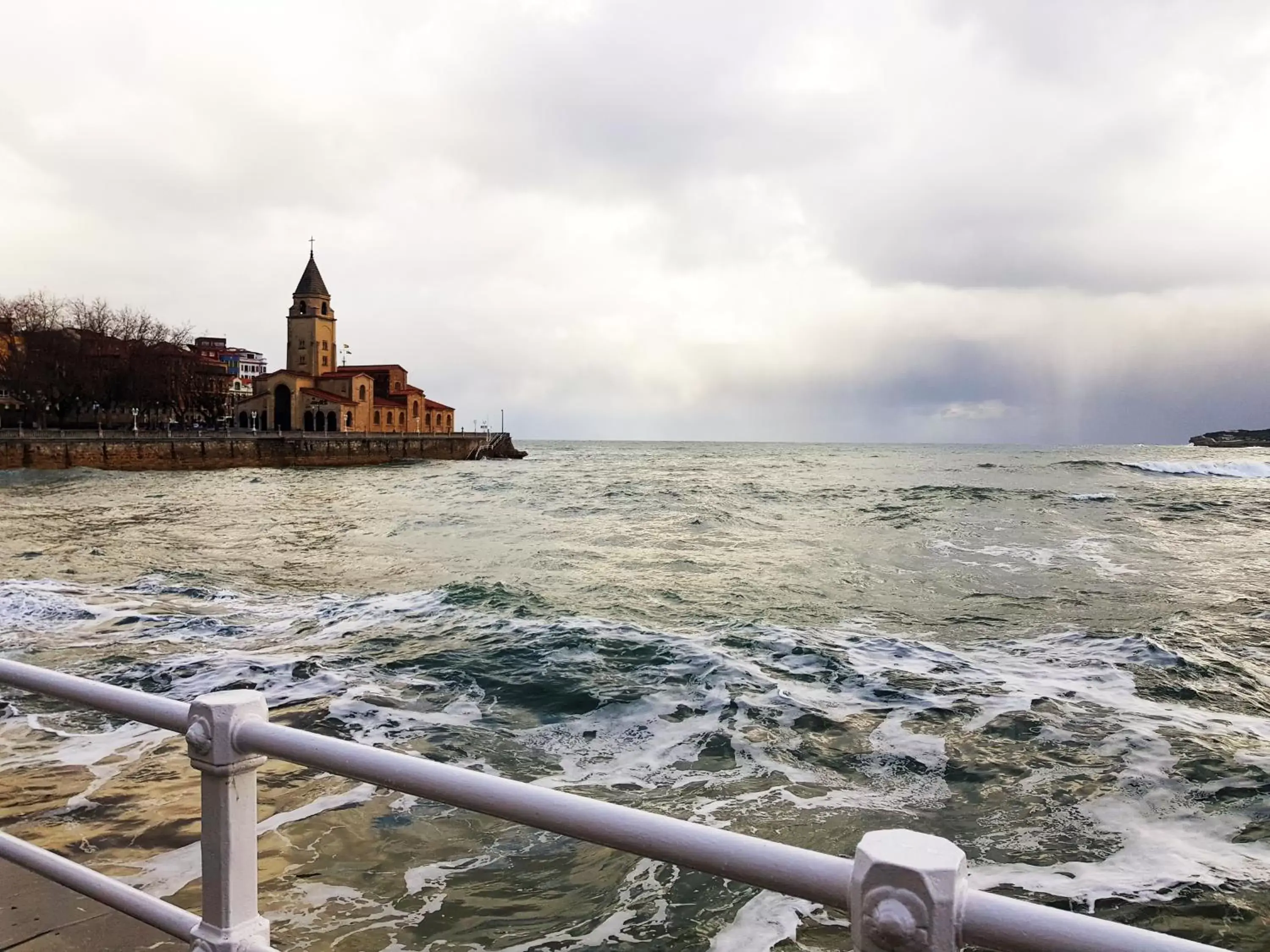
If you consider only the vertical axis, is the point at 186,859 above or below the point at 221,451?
below

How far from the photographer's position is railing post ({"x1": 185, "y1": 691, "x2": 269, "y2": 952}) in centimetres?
176

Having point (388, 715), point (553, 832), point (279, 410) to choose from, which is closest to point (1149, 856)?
point (553, 832)

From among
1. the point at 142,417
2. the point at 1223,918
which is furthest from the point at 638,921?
the point at 142,417

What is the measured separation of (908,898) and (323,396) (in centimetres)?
8709

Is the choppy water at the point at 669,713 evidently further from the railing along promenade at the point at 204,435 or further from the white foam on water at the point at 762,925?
the railing along promenade at the point at 204,435

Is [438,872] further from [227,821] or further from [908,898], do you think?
[908,898]

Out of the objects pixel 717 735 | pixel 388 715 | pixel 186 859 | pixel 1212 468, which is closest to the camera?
pixel 186 859

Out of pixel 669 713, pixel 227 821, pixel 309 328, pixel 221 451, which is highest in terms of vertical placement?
pixel 309 328

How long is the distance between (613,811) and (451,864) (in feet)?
12.8

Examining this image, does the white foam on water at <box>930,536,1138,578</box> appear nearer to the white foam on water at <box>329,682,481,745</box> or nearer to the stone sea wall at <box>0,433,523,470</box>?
the white foam on water at <box>329,682,481,745</box>

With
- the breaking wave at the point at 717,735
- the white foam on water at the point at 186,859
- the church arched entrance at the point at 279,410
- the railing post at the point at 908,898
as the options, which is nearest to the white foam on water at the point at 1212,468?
the breaking wave at the point at 717,735

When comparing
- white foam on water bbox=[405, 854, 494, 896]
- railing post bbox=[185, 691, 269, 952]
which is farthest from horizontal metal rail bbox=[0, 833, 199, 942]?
white foam on water bbox=[405, 854, 494, 896]

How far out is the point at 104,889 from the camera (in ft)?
7.07

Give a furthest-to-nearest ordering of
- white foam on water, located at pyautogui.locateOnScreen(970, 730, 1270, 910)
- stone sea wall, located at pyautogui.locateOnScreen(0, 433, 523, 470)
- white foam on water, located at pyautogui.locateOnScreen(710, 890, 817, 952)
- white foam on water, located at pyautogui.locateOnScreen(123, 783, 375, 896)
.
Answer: stone sea wall, located at pyautogui.locateOnScreen(0, 433, 523, 470), white foam on water, located at pyautogui.locateOnScreen(970, 730, 1270, 910), white foam on water, located at pyautogui.locateOnScreen(123, 783, 375, 896), white foam on water, located at pyautogui.locateOnScreen(710, 890, 817, 952)
